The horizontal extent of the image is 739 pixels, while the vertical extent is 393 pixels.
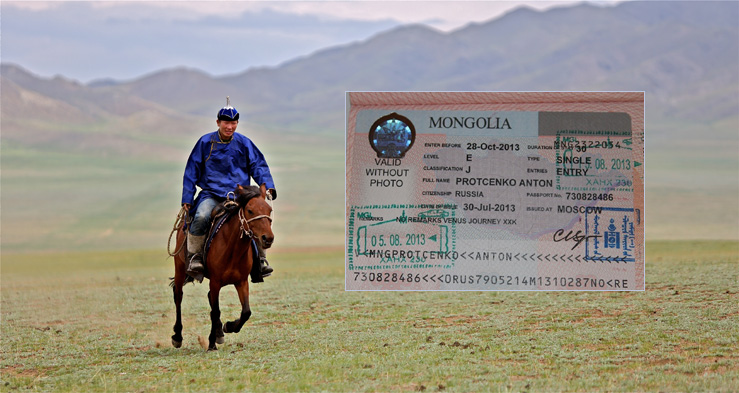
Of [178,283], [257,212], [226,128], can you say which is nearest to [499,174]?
[257,212]

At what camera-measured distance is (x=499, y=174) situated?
1141 cm

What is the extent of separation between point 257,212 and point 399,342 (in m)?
2.65

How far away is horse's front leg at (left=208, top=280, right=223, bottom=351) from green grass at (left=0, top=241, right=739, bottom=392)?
0.14 meters

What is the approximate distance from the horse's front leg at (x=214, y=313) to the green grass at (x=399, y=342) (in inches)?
5.7

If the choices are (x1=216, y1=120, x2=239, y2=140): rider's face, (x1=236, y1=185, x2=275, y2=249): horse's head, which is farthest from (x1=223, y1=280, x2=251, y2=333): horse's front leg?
(x1=216, y1=120, x2=239, y2=140): rider's face

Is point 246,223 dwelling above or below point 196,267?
above

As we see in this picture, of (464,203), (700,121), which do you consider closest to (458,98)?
(464,203)

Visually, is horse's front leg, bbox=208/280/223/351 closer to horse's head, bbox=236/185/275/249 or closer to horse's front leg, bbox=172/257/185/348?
horse's front leg, bbox=172/257/185/348

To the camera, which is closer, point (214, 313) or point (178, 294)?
point (214, 313)

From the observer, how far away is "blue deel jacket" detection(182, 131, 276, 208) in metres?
10.6

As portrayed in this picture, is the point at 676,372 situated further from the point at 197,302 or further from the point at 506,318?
the point at 197,302

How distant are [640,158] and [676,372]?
3.57m

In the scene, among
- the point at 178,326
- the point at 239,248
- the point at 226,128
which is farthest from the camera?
the point at 178,326

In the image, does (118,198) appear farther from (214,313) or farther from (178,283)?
(214,313)
